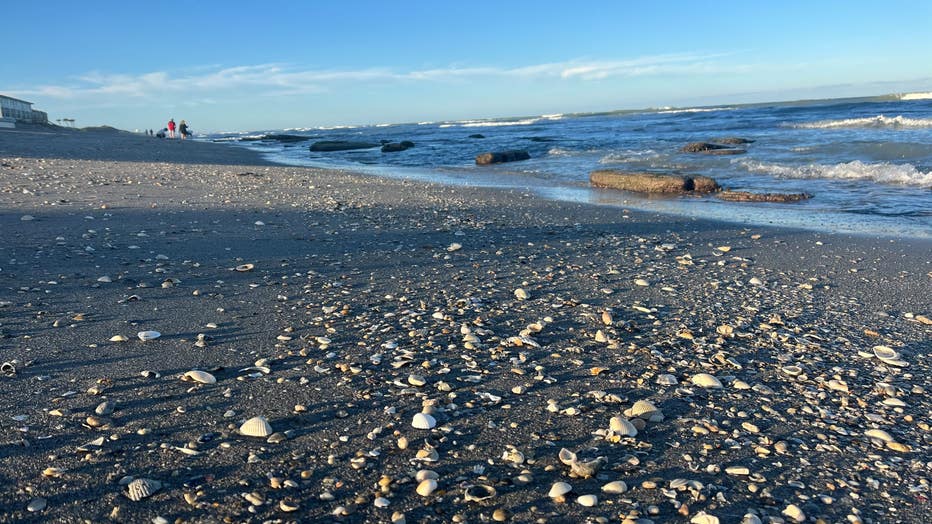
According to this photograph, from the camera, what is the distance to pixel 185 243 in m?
7.27

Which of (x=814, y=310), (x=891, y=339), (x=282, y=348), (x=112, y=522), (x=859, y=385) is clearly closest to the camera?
(x=112, y=522)

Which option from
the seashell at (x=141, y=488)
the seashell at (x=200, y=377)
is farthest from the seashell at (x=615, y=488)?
the seashell at (x=200, y=377)

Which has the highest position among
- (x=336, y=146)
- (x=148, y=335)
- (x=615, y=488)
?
(x=336, y=146)

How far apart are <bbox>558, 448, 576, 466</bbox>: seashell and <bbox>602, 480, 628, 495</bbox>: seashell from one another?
22 cm

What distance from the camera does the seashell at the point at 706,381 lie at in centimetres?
368

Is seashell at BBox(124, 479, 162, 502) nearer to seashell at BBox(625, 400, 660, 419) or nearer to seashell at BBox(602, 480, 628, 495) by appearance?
seashell at BBox(602, 480, 628, 495)

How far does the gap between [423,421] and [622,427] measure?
39.1 inches

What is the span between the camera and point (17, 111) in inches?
2301

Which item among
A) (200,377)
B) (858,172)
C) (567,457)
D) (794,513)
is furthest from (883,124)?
(200,377)

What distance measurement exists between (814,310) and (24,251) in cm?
757

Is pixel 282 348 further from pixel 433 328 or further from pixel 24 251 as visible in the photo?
pixel 24 251

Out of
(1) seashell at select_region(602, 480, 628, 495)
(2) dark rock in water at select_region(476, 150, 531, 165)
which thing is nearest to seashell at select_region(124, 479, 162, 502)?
(1) seashell at select_region(602, 480, 628, 495)

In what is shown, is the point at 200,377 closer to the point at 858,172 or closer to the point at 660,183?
the point at 660,183

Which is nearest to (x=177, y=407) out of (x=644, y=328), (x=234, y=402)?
(x=234, y=402)
